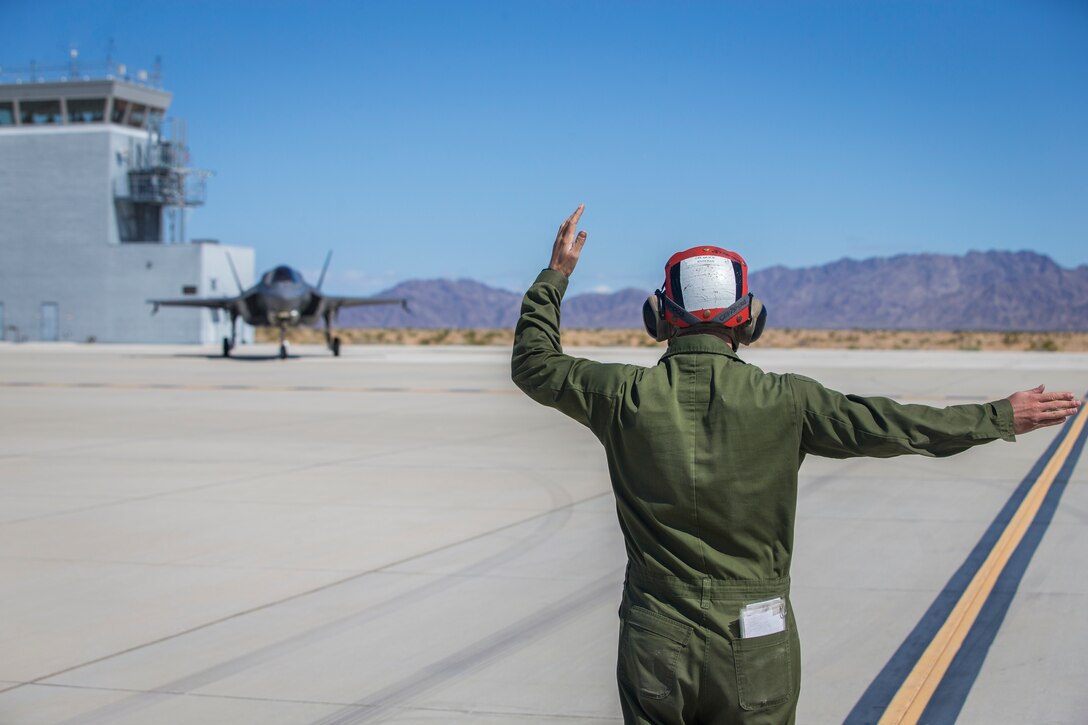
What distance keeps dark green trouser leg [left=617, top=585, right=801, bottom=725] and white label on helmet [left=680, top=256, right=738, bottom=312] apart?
31.4 inches

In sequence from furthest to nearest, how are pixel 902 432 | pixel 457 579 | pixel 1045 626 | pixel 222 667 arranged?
pixel 457 579 → pixel 1045 626 → pixel 222 667 → pixel 902 432

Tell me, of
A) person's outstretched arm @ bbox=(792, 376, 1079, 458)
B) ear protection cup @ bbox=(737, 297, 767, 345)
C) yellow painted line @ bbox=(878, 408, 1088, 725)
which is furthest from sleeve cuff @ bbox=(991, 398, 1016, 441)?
yellow painted line @ bbox=(878, 408, 1088, 725)

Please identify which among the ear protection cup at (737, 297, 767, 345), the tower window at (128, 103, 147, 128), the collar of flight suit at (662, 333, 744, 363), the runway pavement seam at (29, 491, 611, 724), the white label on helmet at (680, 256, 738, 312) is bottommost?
the runway pavement seam at (29, 491, 611, 724)

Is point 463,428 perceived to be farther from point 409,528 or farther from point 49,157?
point 49,157

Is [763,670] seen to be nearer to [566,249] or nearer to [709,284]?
[709,284]

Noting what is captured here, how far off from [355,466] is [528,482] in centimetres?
239

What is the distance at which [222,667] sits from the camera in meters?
5.70

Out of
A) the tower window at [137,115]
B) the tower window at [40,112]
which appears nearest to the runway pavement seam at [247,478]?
the tower window at [137,115]

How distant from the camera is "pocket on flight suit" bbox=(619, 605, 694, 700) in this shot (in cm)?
285

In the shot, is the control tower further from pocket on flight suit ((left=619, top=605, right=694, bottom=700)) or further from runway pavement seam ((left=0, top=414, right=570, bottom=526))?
pocket on flight suit ((left=619, top=605, right=694, bottom=700))

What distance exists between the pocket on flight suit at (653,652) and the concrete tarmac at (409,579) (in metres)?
2.15

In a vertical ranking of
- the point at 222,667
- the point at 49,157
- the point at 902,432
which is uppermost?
the point at 49,157

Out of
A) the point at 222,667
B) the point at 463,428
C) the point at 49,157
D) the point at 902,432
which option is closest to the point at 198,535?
the point at 222,667

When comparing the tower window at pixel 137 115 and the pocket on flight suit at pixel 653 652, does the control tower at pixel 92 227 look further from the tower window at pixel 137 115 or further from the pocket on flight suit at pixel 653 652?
the pocket on flight suit at pixel 653 652
